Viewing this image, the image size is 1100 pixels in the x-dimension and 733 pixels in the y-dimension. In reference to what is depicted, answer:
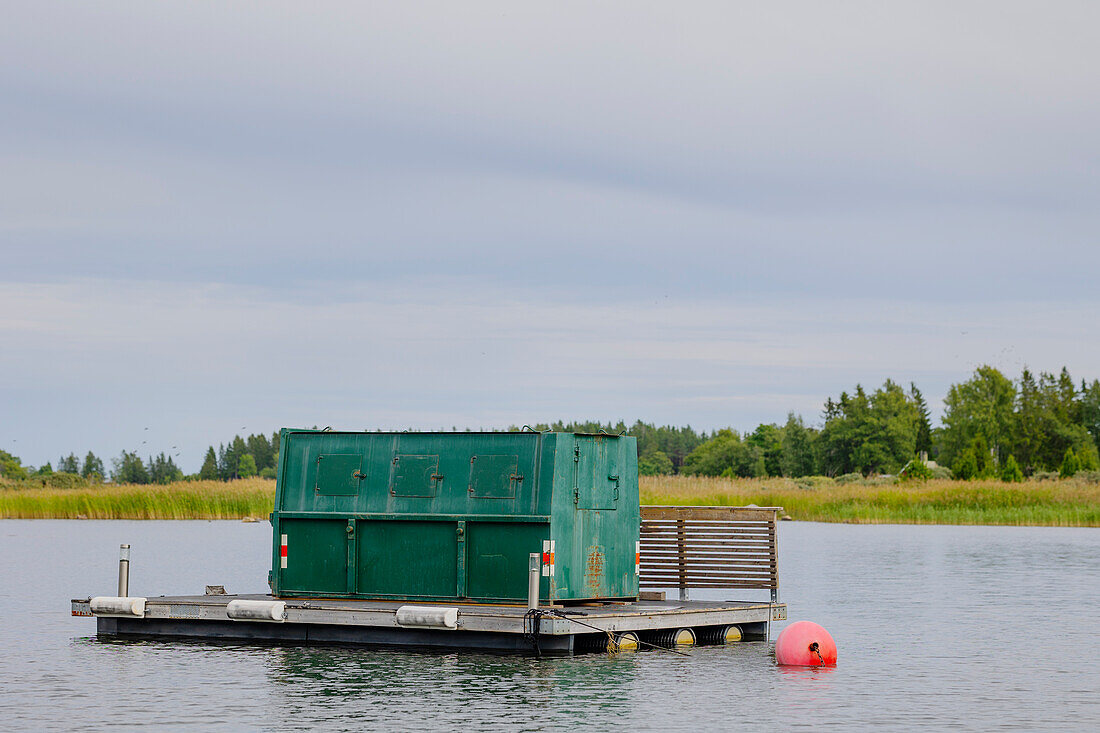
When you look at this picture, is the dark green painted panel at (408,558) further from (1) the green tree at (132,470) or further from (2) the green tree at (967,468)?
(1) the green tree at (132,470)

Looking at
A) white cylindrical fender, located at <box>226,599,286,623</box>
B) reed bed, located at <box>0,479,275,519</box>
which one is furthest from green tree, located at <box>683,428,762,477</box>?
white cylindrical fender, located at <box>226,599,286,623</box>

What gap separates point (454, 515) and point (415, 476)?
894 millimetres

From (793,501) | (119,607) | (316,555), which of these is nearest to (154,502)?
(793,501)

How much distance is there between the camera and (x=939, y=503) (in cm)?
6259

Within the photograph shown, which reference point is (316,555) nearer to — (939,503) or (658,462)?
(939,503)

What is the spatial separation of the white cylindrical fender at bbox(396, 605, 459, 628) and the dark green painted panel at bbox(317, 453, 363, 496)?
257 cm

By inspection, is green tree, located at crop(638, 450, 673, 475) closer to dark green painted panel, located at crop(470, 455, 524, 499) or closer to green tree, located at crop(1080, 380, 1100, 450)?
green tree, located at crop(1080, 380, 1100, 450)

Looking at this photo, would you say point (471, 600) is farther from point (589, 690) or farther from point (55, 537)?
point (55, 537)

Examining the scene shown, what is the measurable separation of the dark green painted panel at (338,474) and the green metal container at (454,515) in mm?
15

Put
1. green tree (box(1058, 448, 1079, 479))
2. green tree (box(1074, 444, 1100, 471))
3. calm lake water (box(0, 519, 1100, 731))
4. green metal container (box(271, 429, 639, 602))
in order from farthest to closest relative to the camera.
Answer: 1. green tree (box(1074, 444, 1100, 471))
2. green tree (box(1058, 448, 1079, 479))
3. green metal container (box(271, 429, 639, 602))
4. calm lake water (box(0, 519, 1100, 731))

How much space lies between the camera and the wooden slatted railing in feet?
73.8

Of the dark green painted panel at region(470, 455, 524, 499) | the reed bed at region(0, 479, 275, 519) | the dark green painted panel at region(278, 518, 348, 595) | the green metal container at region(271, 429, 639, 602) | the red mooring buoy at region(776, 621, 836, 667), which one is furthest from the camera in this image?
the reed bed at region(0, 479, 275, 519)

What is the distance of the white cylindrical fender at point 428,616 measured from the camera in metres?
18.0

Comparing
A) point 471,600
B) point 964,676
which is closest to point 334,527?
point 471,600
